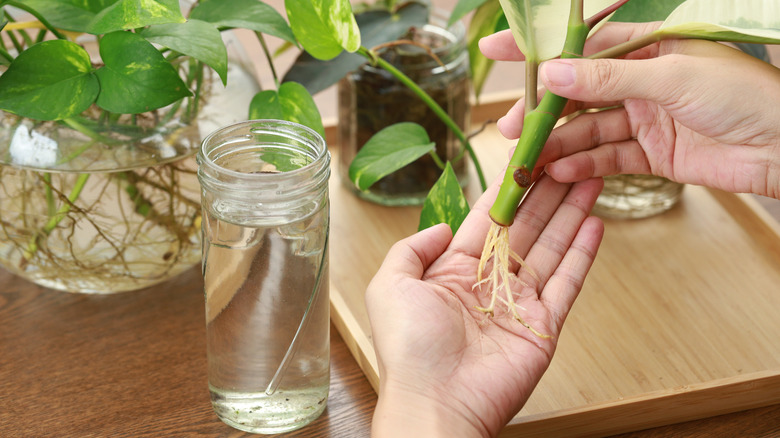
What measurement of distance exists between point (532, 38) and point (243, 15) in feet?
0.77

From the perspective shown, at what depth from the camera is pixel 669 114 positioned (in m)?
0.66

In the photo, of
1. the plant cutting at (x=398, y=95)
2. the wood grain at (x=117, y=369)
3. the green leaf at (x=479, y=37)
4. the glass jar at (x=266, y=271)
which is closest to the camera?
the glass jar at (x=266, y=271)

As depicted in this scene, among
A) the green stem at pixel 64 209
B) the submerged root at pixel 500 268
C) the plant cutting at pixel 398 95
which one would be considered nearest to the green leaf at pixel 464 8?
the plant cutting at pixel 398 95

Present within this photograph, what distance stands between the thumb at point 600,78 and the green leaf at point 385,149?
19 centimetres

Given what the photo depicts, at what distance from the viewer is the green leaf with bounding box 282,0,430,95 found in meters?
0.78

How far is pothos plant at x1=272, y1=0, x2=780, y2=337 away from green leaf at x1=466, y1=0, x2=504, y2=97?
230 mm

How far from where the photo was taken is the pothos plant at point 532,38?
0.56 m

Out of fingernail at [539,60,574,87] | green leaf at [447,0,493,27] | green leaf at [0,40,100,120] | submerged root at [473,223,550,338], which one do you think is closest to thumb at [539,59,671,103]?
fingernail at [539,60,574,87]

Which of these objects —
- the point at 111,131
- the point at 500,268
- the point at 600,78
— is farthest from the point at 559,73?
the point at 111,131

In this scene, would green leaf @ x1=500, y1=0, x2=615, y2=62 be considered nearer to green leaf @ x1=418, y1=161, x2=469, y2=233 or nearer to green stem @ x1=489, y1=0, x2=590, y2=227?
green stem @ x1=489, y1=0, x2=590, y2=227

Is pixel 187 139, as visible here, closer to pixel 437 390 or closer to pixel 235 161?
pixel 235 161

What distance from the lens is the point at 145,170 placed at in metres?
0.67

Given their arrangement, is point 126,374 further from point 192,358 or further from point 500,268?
point 500,268

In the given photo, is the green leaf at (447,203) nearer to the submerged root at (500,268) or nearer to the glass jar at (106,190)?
the submerged root at (500,268)
